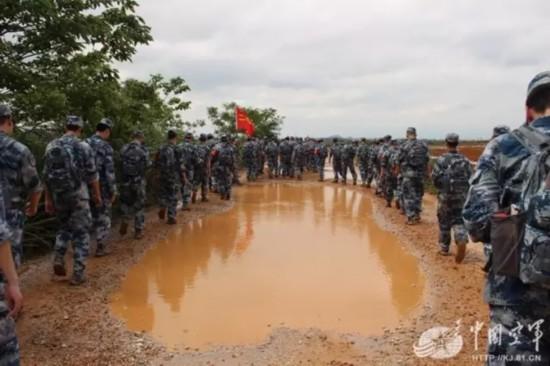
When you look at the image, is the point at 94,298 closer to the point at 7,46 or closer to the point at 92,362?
the point at 92,362

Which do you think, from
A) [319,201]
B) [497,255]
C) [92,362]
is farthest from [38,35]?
[319,201]

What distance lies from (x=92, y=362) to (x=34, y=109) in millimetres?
4200

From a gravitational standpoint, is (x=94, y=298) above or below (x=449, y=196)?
below

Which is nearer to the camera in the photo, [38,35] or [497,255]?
[497,255]

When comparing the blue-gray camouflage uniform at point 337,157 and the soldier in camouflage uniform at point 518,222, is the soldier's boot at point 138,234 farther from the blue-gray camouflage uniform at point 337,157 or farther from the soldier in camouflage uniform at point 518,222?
the blue-gray camouflage uniform at point 337,157

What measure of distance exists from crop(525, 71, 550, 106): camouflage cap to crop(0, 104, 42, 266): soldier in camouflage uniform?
3.69m

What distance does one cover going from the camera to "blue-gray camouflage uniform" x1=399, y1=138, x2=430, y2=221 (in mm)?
10234

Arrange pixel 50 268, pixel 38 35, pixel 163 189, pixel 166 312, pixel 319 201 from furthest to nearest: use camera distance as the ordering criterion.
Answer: pixel 319 201, pixel 163 189, pixel 38 35, pixel 50 268, pixel 166 312

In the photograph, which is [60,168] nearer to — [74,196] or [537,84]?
[74,196]

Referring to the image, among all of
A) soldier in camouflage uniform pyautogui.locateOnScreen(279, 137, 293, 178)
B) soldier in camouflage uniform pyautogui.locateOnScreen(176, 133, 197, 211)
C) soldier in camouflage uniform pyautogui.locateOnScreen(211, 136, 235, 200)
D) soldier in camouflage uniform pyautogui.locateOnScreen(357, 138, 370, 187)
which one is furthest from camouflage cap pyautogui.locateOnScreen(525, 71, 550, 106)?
soldier in camouflage uniform pyautogui.locateOnScreen(279, 137, 293, 178)

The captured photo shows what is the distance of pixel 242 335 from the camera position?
15.8ft

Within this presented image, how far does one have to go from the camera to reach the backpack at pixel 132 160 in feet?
28.2

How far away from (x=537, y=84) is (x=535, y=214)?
2.37 feet

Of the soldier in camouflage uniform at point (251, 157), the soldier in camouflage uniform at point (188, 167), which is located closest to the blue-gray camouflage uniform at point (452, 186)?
the soldier in camouflage uniform at point (188, 167)
